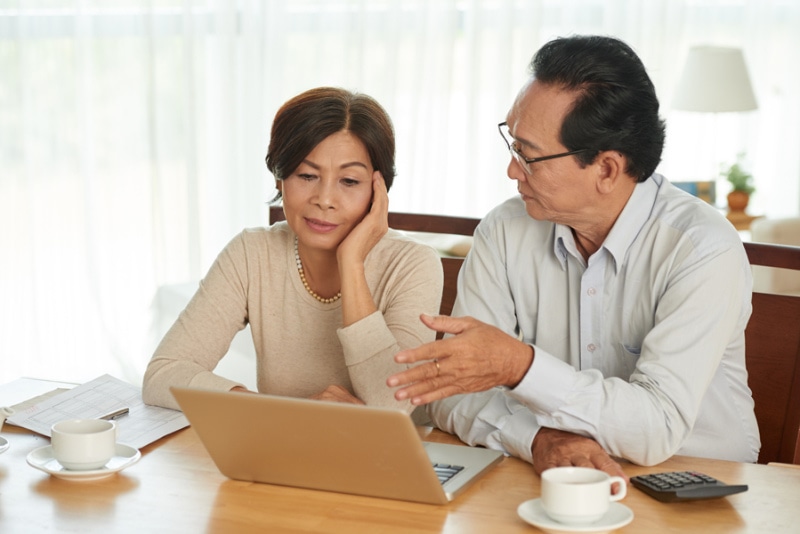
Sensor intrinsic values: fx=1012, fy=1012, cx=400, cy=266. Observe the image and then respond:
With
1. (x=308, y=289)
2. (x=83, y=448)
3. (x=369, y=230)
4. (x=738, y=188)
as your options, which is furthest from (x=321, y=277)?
(x=738, y=188)

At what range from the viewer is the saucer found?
1.21m

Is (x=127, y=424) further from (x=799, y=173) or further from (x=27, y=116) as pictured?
(x=799, y=173)

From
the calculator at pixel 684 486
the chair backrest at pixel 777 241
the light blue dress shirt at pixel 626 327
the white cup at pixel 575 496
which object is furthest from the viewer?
the chair backrest at pixel 777 241

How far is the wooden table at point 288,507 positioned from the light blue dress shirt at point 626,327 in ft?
0.44

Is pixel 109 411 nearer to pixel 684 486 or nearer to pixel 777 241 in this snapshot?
pixel 684 486

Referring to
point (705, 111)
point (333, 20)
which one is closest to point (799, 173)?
point (705, 111)

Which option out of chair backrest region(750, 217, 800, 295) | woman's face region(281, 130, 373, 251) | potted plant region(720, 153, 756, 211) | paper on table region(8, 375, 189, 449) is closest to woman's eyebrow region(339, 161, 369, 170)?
woman's face region(281, 130, 373, 251)

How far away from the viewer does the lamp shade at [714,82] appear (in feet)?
13.6

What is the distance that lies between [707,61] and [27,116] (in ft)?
9.86

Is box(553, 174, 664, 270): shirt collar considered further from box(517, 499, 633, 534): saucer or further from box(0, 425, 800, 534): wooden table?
box(517, 499, 633, 534): saucer

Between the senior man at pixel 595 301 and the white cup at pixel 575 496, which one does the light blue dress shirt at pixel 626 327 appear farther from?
the white cup at pixel 575 496

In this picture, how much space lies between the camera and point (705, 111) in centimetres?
419

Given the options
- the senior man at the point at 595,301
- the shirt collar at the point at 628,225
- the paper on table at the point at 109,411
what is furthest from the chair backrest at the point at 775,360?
the paper on table at the point at 109,411

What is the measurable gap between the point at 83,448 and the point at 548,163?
899mm
